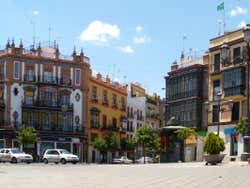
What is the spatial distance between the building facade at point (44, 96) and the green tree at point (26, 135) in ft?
7.06

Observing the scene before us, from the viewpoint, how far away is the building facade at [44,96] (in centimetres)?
7125

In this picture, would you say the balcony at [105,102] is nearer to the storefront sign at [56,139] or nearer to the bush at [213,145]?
the storefront sign at [56,139]

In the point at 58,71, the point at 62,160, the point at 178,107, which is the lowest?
the point at 62,160

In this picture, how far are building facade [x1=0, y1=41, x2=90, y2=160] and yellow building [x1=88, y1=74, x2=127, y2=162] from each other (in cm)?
232

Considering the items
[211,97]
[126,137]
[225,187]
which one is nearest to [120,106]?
[126,137]

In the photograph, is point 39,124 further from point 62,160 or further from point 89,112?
point 62,160

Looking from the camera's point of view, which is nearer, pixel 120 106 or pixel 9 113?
pixel 9 113

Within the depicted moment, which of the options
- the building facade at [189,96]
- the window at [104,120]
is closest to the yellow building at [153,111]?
the window at [104,120]

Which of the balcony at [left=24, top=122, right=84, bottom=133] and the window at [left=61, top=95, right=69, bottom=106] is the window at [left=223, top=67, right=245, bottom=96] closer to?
the balcony at [left=24, top=122, right=84, bottom=133]

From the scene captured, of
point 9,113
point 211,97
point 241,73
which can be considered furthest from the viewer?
point 9,113

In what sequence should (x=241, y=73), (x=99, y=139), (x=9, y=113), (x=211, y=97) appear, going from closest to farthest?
(x=241, y=73)
(x=211, y=97)
(x=9, y=113)
(x=99, y=139)

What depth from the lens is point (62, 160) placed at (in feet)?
157

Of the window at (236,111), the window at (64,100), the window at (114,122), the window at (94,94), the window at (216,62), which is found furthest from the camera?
the window at (114,122)

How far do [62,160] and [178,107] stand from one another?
69.3 ft
